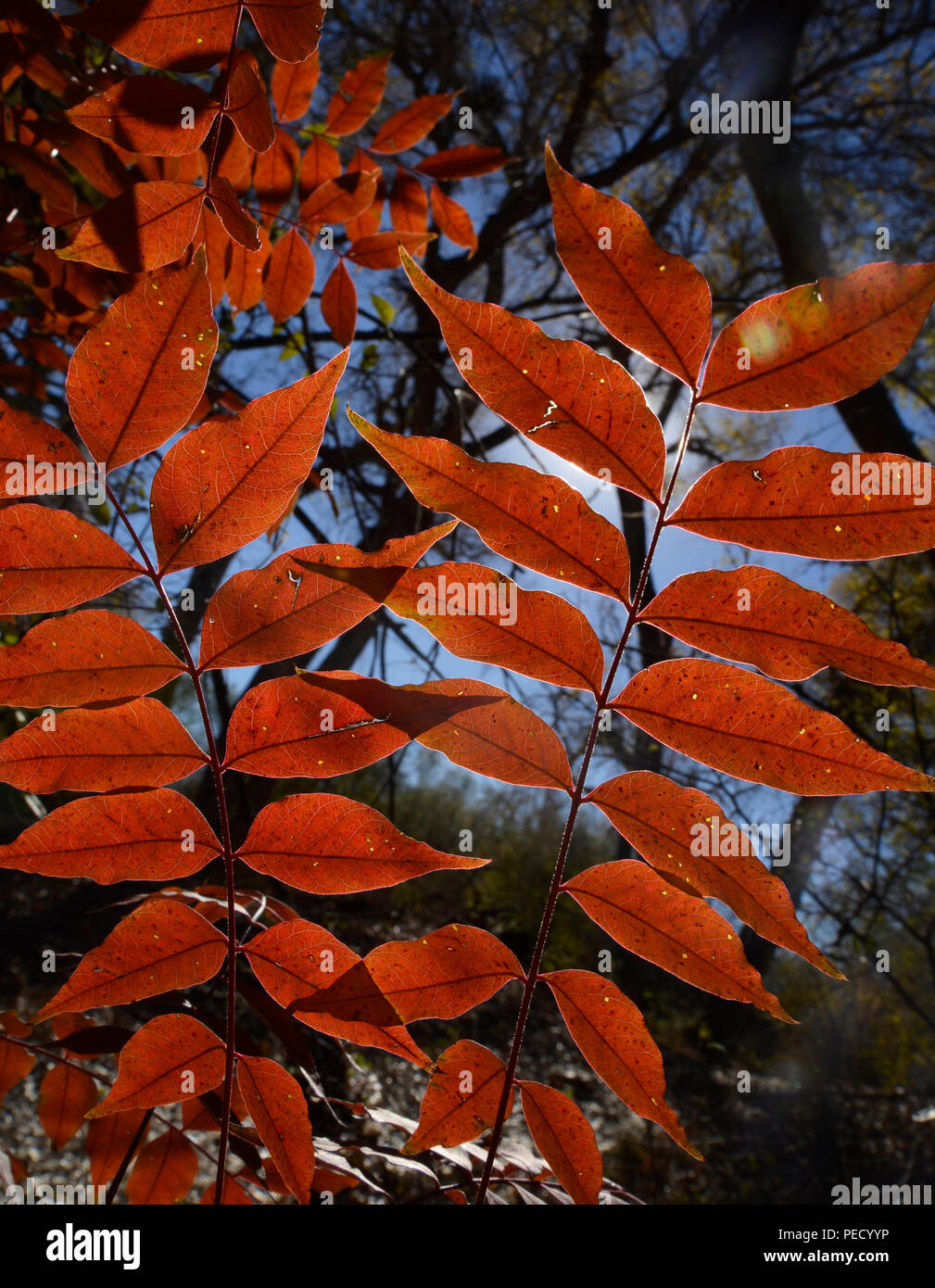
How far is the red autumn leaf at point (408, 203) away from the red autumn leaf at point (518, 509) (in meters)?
0.72

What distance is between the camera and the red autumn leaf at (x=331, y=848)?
1.18ft

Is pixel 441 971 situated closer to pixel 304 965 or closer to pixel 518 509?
pixel 304 965

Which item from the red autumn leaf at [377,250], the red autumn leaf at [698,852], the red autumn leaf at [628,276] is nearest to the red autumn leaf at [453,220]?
the red autumn leaf at [377,250]

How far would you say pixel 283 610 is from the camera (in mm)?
353

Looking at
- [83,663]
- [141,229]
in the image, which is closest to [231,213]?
[141,229]

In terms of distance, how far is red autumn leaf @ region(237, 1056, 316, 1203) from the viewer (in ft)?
1.28

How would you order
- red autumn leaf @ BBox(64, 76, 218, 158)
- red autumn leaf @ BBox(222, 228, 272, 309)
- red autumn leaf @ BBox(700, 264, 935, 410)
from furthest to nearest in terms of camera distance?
red autumn leaf @ BBox(222, 228, 272, 309) → red autumn leaf @ BBox(64, 76, 218, 158) → red autumn leaf @ BBox(700, 264, 935, 410)

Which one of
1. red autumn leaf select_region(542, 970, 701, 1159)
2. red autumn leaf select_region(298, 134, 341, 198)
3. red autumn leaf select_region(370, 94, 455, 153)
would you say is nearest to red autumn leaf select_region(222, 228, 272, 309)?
red autumn leaf select_region(298, 134, 341, 198)

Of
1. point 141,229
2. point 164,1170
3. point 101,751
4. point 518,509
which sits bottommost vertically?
point 164,1170

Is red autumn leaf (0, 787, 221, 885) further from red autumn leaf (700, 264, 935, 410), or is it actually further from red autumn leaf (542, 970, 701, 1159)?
red autumn leaf (700, 264, 935, 410)

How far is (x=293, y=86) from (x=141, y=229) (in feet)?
1.66

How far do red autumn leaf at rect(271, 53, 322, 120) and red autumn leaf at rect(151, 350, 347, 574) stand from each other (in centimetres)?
64
